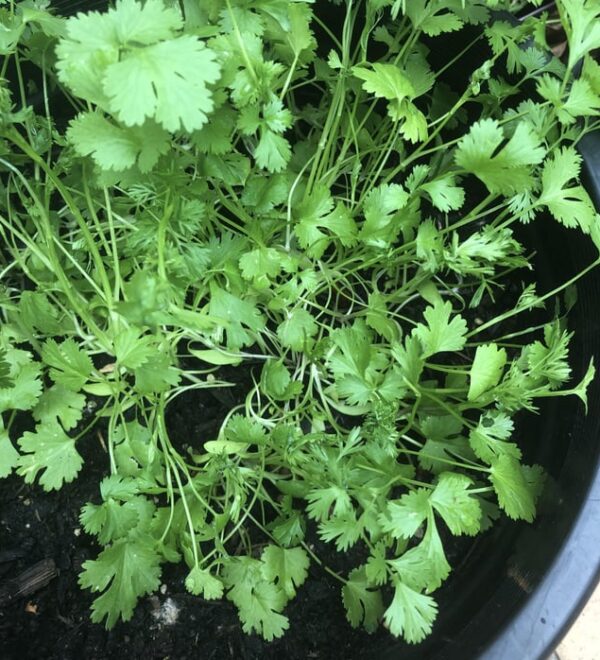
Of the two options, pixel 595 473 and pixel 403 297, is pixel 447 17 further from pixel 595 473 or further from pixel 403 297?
pixel 595 473

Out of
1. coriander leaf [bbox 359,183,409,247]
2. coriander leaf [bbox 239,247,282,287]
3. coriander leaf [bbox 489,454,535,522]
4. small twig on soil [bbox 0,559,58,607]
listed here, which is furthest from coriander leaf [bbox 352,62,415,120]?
small twig on soil [bbox 0,559,58,607]

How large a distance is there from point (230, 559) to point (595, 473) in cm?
46

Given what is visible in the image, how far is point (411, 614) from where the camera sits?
0.69 metres

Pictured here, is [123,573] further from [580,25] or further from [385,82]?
[580,25]

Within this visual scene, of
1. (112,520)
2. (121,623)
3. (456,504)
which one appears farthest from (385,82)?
(121,623)

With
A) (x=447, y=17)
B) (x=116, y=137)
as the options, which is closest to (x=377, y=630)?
(x=116, y=137)

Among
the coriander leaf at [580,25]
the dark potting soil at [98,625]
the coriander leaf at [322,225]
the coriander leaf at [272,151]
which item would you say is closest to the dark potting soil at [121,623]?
the dark potting soil at [98,625]

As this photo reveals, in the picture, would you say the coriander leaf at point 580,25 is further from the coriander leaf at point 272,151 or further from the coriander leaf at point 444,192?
the coriander leaf at point 272,151

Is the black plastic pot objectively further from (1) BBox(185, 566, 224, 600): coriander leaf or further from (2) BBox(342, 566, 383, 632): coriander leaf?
(1) BBox(185, 566, 224, 600): coriander leaf

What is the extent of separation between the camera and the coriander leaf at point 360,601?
758 mm

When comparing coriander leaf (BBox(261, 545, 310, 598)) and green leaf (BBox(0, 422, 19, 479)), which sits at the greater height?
green leaf (BBox(0, 422, 19, 479))

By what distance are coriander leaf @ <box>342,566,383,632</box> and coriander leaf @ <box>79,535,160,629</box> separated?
0.83 ft

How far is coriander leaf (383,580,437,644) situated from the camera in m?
0.68

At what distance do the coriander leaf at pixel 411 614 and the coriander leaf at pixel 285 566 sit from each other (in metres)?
0.13
